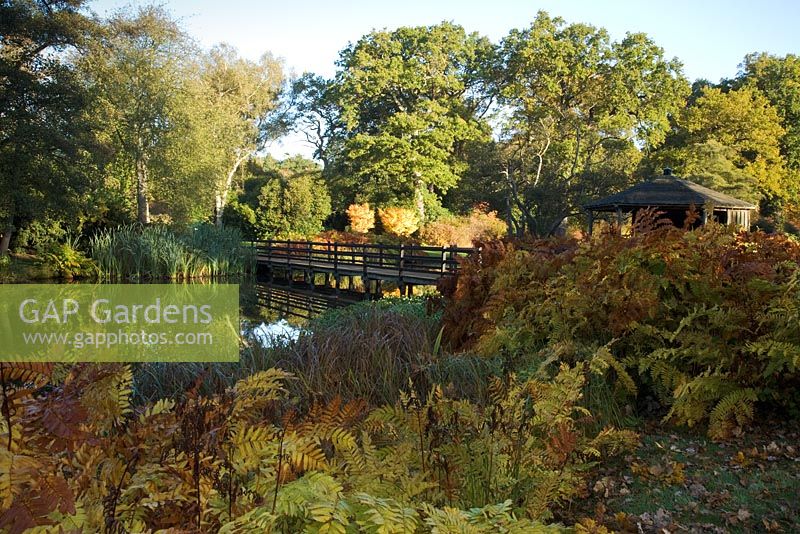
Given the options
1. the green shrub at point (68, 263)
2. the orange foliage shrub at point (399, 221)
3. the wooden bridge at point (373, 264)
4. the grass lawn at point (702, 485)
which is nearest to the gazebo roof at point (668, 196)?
the wooden bridge at point (373, 264)

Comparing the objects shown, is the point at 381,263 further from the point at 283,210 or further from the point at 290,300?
the point at 283,210

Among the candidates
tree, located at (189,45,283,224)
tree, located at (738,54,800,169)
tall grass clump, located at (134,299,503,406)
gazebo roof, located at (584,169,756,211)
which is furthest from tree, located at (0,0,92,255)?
tree, located at (738,54,800,169)

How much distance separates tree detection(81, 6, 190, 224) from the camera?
24.3 m

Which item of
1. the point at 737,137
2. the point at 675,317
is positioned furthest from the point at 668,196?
the point at 737,137

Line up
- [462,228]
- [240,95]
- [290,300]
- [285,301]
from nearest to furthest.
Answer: [285,301] → [290,300] → [462,228] → [240,95]

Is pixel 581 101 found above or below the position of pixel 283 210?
above

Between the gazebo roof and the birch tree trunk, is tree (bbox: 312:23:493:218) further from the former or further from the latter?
the gazebo roof

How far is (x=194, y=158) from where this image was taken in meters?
25.1

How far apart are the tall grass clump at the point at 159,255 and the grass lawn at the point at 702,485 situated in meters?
18.1

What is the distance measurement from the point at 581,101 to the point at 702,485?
93.8 ft

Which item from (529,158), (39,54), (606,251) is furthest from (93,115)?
(606,251)

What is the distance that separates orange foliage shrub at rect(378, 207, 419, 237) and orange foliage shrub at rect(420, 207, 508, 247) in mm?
1091

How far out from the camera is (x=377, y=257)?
19.6m

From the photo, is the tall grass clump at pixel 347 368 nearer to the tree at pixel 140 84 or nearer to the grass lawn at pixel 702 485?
the grass lawn at pixel 702 485
